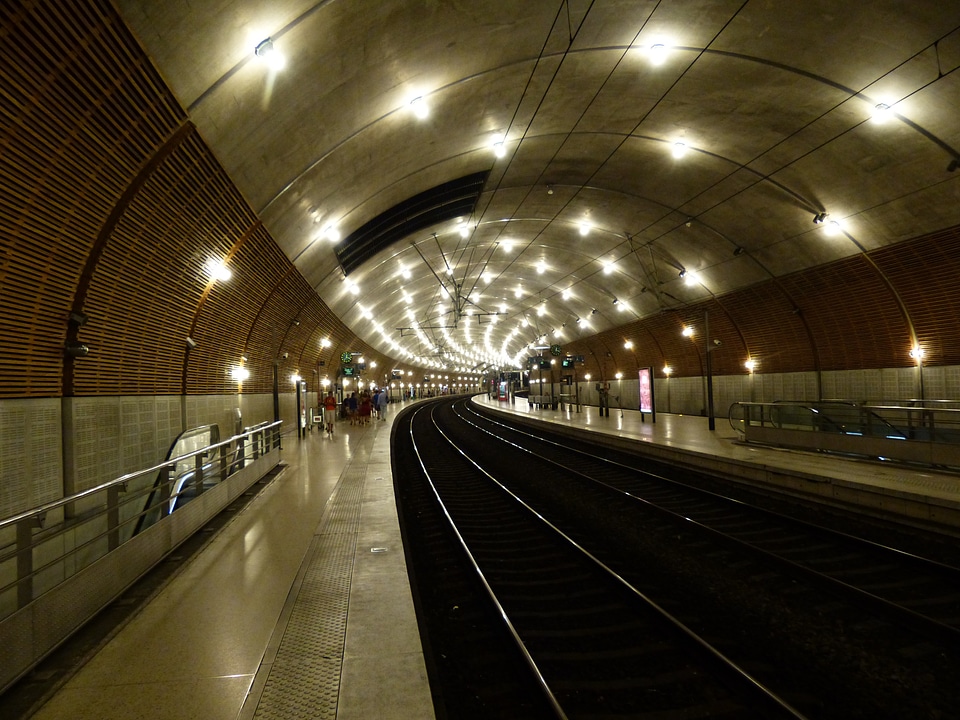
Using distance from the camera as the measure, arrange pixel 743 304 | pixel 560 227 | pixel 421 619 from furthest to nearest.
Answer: pixel 560 227 → pixel 743 304 → pixel 421 619

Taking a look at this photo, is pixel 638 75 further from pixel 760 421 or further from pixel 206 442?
pixel 206 442

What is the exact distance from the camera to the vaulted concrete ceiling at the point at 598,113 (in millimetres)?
7918

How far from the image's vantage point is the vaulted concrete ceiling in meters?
7.92

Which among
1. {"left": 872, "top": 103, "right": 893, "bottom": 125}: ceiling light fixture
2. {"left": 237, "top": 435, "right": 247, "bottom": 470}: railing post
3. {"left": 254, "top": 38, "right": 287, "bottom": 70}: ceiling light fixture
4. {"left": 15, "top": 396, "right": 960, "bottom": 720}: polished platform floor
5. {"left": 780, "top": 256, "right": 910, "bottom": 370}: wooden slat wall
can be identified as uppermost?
{"left": 872, "top": 103, "right": 893, "bottom": 125}: ceiling light fixture

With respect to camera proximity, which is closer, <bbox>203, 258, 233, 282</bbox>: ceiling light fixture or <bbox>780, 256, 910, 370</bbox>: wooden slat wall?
<bbox>203, 258, 233, 282</bbox>: ceiling light fixture

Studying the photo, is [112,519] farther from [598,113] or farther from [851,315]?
[851,315]

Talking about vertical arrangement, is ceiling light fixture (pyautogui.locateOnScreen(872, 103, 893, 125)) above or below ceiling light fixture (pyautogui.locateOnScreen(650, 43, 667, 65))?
below

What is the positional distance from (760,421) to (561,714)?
12115 millimetres

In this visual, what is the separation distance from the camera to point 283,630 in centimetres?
416

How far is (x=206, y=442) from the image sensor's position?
40.3 feet

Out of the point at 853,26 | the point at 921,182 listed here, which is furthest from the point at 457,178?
the point at 921,182

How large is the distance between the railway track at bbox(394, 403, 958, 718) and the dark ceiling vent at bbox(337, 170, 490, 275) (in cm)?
1083

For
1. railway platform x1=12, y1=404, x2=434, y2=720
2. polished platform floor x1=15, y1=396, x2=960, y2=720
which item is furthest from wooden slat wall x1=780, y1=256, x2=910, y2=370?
railway platform x1=12, y1=404, x2=434, y2=720

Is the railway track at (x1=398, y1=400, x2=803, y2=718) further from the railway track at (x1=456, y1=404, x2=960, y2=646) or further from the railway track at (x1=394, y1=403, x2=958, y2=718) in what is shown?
the railway track at (x1=456, y1=404, x2=960, y2=646)
